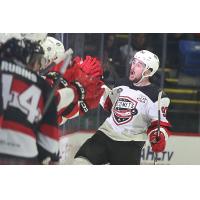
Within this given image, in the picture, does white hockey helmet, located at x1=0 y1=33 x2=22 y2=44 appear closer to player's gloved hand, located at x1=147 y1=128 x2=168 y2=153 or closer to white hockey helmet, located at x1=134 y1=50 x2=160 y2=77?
white hockey helmet, located at x1=134 y1=50 x2=160 y2=77

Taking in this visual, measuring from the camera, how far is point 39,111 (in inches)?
97.5

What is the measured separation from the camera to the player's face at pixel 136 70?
9.98ft

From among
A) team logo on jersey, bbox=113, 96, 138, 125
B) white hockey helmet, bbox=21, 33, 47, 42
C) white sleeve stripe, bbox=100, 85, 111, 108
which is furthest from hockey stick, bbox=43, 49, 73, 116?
team logo on jersey, bbox=113, 96, 138, 125

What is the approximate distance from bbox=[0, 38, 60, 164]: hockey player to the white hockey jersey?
20.9 inches

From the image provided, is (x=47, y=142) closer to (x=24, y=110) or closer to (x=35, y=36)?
(x=24, y=110)

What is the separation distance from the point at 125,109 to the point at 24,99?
0.72 meters

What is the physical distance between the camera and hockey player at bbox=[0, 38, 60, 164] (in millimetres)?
2463

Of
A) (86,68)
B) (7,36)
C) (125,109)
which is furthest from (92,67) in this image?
(7,36)

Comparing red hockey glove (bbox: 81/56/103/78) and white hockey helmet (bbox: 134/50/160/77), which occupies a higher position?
white hockey helmet (bbox: 134/50/160/77)

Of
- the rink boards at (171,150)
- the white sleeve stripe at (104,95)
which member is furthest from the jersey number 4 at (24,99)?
the white sleeve stripe at (104,95)

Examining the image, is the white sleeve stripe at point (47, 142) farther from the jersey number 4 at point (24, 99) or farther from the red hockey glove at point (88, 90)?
the red hockey glove at point (88, 90)

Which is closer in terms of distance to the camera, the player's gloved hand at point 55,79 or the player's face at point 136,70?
the player's gloved hand at point 55,79

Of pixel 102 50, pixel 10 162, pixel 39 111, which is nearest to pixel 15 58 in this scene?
pixel 39 111
